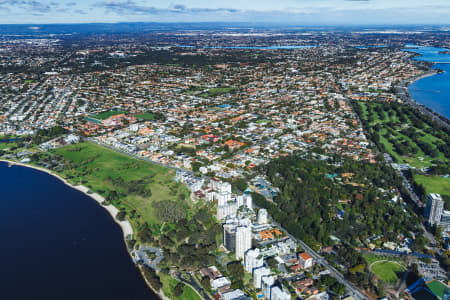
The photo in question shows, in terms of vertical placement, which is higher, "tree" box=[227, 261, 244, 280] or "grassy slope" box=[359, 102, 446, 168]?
"grassy slope" box=[359, 102, 446, 168]

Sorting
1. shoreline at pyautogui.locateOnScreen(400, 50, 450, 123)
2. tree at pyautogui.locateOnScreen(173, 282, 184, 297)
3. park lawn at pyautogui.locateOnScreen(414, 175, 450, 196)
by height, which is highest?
shoreline at pyautogui.locateOnScreen(400, 50, 450, 123)

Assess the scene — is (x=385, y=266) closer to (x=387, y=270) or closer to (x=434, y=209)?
(x=387, y=270)

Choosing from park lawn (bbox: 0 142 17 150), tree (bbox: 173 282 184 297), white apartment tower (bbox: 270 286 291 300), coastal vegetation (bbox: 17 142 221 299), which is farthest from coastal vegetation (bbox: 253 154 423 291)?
park lawn (bbox: 0 142 17 150)

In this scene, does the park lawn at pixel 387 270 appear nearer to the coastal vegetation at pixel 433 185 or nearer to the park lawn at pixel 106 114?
the coastal vegetation at pixel 433 185

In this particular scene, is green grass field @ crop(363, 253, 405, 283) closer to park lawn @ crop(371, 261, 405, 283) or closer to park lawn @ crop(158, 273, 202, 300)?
park lawn @ crop(371, 261, 405, 283)

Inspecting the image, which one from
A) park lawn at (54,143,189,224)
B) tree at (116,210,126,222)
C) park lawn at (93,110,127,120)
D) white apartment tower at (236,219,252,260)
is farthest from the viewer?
park lawn at (93,110,127,120)

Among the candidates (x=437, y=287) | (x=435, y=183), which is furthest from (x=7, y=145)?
(x=435, y=183)
